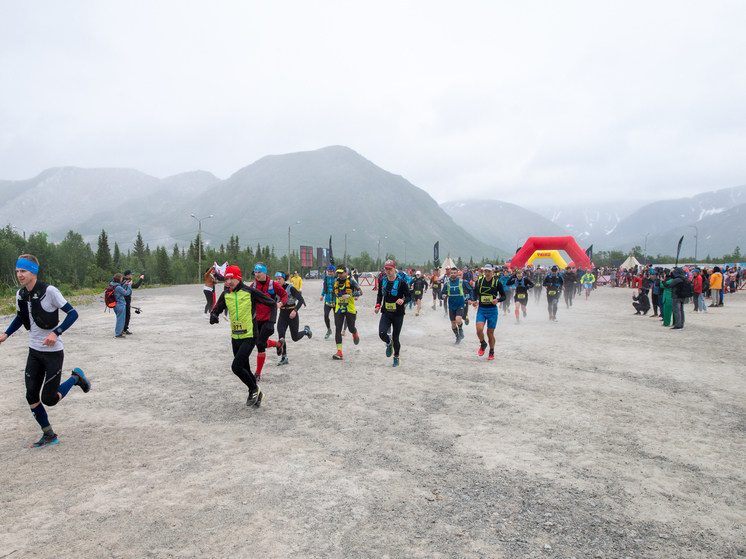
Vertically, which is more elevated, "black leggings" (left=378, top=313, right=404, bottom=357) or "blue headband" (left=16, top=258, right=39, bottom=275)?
"blue headband" (left=16, top=258, right=39, bottom=275)

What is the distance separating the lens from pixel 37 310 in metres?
4.77

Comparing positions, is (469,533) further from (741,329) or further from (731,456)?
(741,329)

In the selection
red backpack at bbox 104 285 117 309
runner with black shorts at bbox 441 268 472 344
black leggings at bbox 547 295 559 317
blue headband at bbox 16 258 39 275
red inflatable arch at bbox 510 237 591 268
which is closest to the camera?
blue headband at bbox 16 258 39 275

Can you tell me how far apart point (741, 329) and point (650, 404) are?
10850mm

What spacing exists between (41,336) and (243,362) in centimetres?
225

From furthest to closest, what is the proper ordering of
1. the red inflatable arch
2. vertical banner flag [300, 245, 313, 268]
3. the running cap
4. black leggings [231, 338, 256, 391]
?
vertical banner flag [300, 245, 313, 268] < the red inflatable arch < the running cap < black leggings [231, 338, 256, 391]

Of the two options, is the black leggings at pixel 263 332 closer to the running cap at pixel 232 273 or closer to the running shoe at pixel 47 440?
the running cap at pixel 232 273

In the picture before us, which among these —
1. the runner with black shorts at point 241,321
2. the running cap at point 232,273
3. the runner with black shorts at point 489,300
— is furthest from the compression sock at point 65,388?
the runner with black shorts at point 489,300

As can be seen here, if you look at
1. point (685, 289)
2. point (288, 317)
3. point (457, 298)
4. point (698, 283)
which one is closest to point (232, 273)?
point (288, 317)

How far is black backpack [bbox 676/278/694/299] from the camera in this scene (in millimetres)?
13461

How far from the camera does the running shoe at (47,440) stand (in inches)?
190

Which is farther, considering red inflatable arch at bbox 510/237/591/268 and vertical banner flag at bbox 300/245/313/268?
vertical banner flag at bbox 300/245/313/268

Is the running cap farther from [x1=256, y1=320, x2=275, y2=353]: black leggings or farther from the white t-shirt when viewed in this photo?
the white t-shirt

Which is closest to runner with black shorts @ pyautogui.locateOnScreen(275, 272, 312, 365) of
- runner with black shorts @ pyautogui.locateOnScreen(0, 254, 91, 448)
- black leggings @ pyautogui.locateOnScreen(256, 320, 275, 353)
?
black leggings @ pyautogui.locateOnScreen(256, 320, 275, 353)
